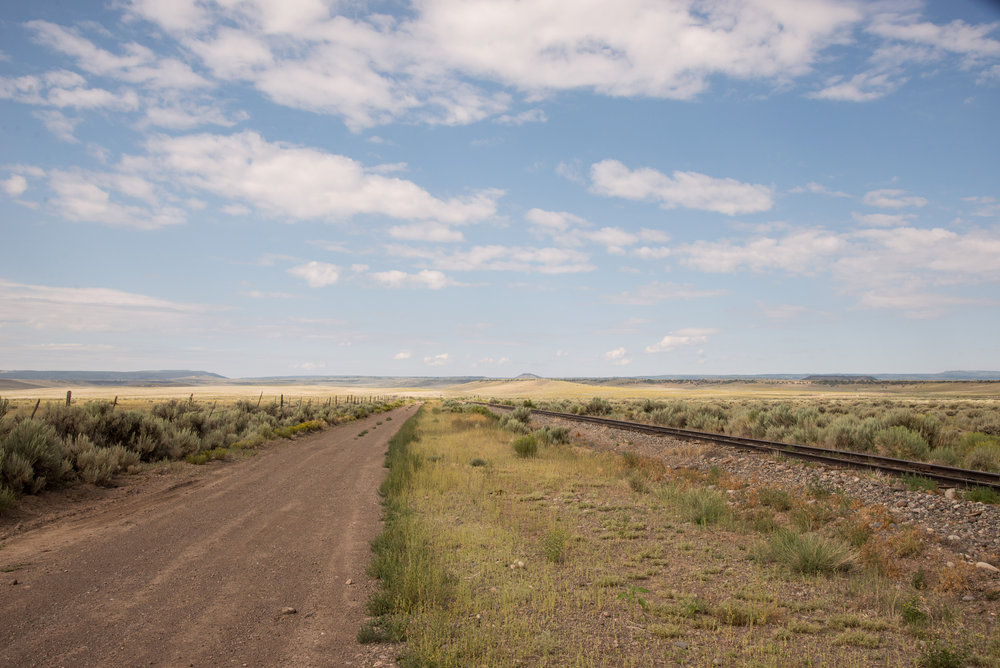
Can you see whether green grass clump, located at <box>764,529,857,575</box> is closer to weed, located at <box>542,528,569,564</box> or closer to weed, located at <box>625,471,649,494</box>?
weed, located at <box>542,528,569,564</box>

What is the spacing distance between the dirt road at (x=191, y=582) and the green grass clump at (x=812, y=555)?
6.17 m

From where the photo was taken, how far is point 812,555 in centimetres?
750

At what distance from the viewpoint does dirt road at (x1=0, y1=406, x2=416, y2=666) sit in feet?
17.5

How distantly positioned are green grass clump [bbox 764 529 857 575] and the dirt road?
6.17 m

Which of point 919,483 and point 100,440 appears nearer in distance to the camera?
Answer: point 919,483

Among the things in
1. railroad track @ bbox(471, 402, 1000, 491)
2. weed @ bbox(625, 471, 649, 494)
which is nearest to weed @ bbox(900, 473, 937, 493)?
railroad track @ bbox(471, 402, 1000, 491)

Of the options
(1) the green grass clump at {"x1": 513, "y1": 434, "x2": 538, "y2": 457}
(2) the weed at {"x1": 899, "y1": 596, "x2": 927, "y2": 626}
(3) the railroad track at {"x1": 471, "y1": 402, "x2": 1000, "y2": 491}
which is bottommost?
(1) the green grass clump at {"x1": 513, "y1": 434, "x2": 538, "y2": 457}

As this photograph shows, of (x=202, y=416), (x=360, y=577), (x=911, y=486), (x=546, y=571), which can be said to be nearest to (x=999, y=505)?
(x=911, y=486)

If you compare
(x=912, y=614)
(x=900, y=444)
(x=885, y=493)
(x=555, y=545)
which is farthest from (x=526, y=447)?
(x=912, y=614)

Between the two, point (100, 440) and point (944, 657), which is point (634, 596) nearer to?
point (944, 657)

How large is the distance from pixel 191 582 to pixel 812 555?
28.9ft

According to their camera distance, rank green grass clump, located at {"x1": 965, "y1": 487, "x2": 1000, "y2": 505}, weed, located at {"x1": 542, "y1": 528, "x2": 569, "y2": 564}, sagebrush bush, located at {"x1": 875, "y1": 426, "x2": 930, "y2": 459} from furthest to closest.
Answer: sagebrush bush, located at {"x1": 875, "y1": 426, "x2": 930, "y2": 459}
green grass clump, located at {"x1": 965, "y1": 487, "x2": 1000, "y2": 505}
weed, located at {"x1": 542, "y1": 528, "x2": 569, "y2": 564}

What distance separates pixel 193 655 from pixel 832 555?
27.0 feet

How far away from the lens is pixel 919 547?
7992 mm
